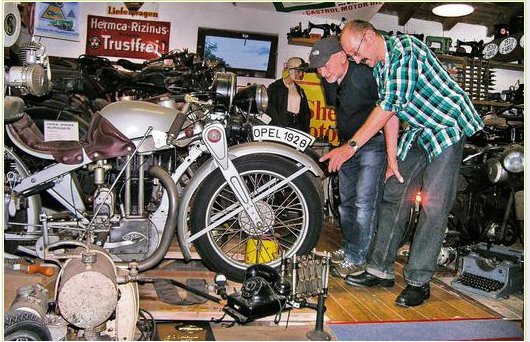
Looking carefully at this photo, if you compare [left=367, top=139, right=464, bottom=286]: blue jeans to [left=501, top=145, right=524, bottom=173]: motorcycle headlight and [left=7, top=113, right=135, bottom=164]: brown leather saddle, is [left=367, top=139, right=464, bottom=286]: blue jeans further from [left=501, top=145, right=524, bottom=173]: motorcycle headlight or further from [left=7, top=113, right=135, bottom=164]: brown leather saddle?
[left=7, top=113, right=135, bottom=164]: brown leather saddle

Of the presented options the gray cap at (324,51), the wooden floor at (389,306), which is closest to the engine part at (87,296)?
the wooden floor at (389,306)

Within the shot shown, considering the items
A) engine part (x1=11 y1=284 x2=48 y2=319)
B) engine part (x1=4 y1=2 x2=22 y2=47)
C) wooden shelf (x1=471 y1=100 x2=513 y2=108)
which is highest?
wooden shelf (x1=471 y1=100 x2=513 y2=108)

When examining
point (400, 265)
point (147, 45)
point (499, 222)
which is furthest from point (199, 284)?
point (147, 45)

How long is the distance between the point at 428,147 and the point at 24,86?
2.26 meters

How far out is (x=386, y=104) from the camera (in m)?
2.67

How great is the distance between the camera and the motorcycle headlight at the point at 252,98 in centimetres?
301

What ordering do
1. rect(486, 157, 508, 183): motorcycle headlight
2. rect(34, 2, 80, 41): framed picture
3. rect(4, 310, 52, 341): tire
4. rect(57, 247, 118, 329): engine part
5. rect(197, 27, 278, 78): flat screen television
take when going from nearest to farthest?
rect(4, 310, 52, 341): tire < rect(57, 247, 118, 329): engine part < rect(486, 157, 508, 183): motorcycle headlight < rect(34, 2, 80, 41): framed picture < rect(197, 27, 278, 78): flat screen television

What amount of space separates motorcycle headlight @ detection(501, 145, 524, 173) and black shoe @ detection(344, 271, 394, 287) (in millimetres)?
1069

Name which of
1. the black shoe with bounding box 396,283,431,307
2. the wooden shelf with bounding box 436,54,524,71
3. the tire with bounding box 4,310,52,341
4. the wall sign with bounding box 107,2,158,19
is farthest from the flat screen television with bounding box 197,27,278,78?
the tire with bounding box 4,310,52,341

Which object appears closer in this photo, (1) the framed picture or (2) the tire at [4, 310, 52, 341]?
(2) the tire at [4, 310, 52, 341]

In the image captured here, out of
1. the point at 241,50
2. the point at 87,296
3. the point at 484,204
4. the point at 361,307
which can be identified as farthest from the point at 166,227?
the point at 241,50

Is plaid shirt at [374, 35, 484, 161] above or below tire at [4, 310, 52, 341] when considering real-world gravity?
above

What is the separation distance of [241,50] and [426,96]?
4.44m

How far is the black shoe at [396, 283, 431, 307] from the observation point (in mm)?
2764
